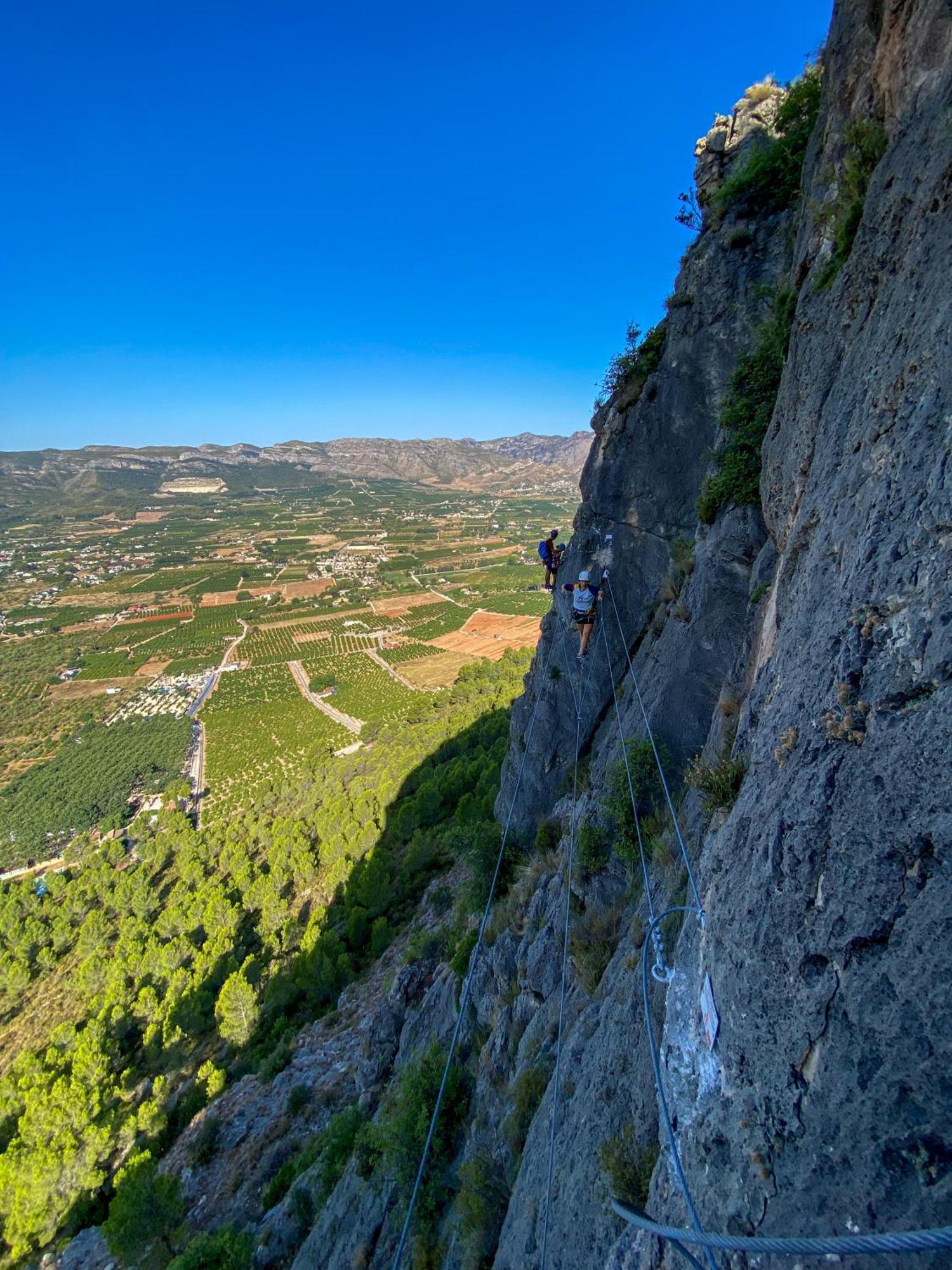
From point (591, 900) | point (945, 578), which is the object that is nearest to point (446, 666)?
point (591, 900)

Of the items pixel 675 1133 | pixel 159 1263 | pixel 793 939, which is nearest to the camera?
pixel 793 939

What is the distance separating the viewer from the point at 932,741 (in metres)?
2.70

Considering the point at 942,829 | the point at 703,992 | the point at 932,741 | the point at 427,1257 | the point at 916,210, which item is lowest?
the point at 427,1257

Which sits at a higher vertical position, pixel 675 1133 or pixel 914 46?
pixel 914 46

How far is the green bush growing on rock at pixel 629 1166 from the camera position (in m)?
4.21

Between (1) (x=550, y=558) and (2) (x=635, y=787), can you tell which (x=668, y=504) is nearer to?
(1) (x=550, y=558)

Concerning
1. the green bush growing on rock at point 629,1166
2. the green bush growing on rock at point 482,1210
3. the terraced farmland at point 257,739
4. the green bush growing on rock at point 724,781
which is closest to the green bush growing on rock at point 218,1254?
the green bush growing on rock at point 482,1210

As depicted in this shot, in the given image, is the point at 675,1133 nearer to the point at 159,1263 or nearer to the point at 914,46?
the point at 914,46

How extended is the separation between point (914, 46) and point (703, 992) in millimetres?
8592

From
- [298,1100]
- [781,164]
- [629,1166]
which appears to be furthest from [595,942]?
[298,1100]

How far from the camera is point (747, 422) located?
955 cm

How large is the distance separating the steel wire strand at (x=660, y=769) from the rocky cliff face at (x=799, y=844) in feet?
0.55

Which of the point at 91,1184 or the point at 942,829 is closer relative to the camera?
the point at 942,829

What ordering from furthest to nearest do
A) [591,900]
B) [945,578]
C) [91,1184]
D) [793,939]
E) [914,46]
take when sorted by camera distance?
[91,1184] → [591,900] → [914,46] → [793,939] → [945,578]
